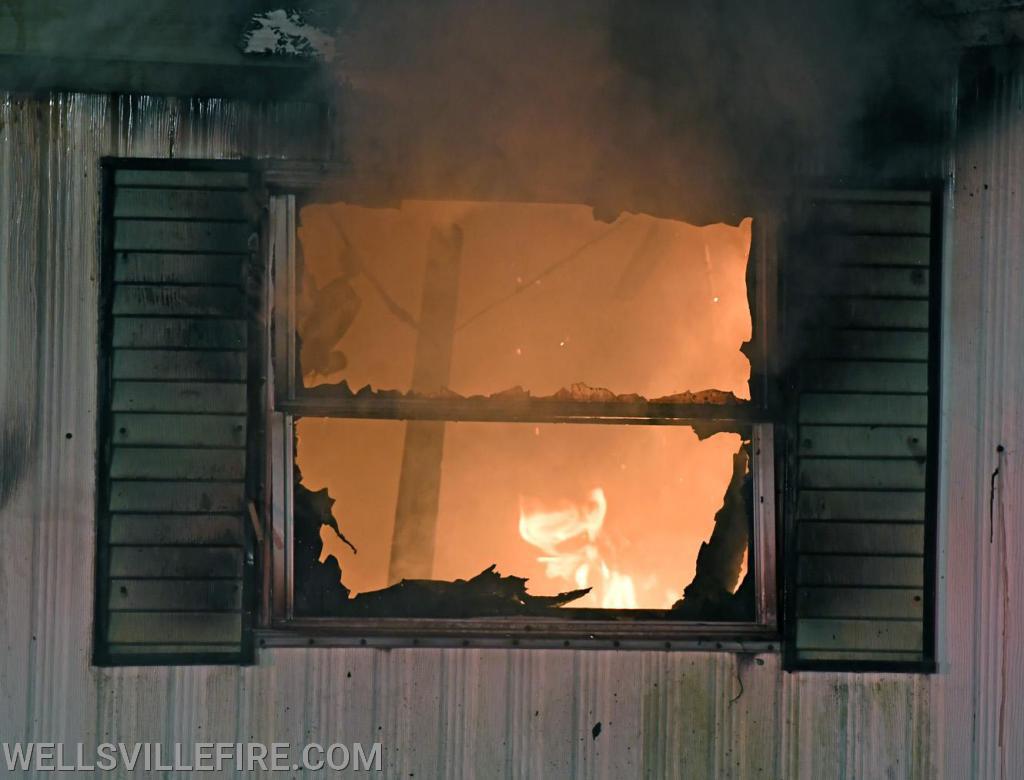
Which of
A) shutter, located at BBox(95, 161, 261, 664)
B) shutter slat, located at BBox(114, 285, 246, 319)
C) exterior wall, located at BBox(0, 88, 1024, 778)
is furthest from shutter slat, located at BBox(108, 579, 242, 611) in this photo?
shutter slat, located at BBox(114, 285, 246, 319)

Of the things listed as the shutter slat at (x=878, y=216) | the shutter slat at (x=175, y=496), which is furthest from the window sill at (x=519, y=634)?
the shutter slat at (x=878, y=216)

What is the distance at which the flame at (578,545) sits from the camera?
9.07ft

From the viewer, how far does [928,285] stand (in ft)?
8.85

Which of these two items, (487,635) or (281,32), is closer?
(281,32)

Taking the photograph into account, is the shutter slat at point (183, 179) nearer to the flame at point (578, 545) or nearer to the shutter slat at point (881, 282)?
the flame at point (578, 545)

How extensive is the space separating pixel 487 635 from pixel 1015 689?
173 centimetres

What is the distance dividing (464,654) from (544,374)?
950 millimetres

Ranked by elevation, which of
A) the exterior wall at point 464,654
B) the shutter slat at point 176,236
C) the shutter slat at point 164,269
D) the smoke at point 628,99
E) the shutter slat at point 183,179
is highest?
the smoke at point 628,99

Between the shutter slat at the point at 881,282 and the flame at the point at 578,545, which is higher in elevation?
the shutter slat at the point at 881,282

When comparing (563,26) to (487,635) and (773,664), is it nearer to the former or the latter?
(487,635)

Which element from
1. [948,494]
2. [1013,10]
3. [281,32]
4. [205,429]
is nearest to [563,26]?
[281,32]

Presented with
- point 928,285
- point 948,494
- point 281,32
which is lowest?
point 948,494

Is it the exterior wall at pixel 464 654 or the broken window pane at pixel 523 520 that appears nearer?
the exterior wall at pixel 464 654

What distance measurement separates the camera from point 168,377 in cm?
265
